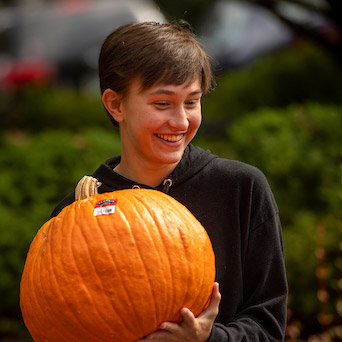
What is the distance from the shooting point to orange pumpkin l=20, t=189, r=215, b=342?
2.03 metres

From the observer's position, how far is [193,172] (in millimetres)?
2475

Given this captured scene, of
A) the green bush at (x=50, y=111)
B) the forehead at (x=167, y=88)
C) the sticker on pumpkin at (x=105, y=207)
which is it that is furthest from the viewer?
the green bush at (x=50, y=111)

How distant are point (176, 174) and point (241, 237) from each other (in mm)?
355

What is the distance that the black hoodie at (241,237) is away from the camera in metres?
2.32

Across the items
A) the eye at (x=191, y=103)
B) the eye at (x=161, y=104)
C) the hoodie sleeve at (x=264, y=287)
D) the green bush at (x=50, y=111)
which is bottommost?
the green bush at (x=50, y=111)

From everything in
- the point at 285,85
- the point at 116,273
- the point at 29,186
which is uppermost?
the point at 116,273

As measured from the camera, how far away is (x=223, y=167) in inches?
97.5

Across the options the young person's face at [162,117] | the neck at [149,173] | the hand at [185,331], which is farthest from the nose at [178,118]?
the hand at [185,331]

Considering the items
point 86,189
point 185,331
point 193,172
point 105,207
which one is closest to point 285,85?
point 193,172

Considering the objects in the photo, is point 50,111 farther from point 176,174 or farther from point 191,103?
point 191,103

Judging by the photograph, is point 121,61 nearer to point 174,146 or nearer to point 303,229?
point 174,146

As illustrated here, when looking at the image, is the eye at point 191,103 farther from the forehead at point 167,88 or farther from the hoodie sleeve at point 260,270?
the hoodie sleeve at point 260,270

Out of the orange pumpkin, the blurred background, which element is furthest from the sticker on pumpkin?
the blurred background

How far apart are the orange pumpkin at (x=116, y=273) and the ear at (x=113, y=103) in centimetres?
45
